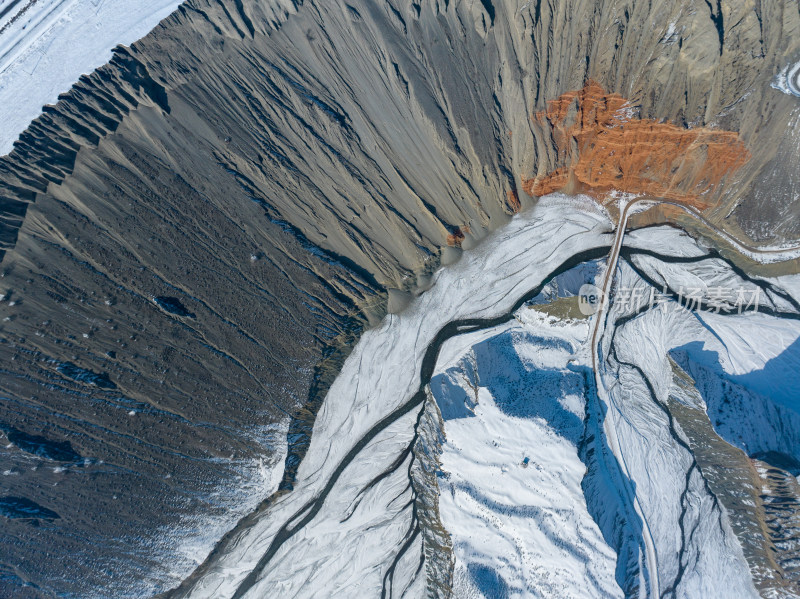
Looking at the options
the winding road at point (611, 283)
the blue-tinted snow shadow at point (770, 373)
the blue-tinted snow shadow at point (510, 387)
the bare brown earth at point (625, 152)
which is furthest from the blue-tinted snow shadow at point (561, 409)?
the bare brown earth at point (625, 152)

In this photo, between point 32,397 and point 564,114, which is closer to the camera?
point 32,397

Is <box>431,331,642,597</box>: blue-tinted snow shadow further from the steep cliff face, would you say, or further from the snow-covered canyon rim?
the steep cliff face

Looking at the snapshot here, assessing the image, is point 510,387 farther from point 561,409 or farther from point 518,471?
point 518,471

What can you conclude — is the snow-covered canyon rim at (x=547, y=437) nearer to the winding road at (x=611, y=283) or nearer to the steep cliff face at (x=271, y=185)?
the winding road at (x=611, y=283)

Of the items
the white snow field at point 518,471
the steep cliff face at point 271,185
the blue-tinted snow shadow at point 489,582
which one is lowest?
the blue-tinted snow shadow at point 489,582

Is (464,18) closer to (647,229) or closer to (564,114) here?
(564,114)

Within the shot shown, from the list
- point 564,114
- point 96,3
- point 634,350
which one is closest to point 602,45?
point 564,114
